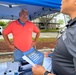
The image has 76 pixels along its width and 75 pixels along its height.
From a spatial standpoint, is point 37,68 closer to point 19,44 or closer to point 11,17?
point 19,44

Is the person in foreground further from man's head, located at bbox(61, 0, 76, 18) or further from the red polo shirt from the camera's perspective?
the red polo shirt

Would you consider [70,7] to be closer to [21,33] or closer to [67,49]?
[67,49]

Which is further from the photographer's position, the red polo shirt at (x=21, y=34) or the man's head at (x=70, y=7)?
the red polo shirt at (x=21, y=34)

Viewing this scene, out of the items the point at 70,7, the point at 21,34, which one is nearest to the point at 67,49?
the point at 70,7

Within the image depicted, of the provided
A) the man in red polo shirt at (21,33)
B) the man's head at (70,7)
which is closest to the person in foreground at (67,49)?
the man's head at (70,7)

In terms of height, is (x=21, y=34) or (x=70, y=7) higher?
(x=70, y=7)

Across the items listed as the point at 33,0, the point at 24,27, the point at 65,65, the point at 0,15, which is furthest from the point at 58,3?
the point at 0,15

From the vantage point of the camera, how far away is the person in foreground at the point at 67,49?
3.92 feet

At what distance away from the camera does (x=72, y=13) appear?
1386 mm

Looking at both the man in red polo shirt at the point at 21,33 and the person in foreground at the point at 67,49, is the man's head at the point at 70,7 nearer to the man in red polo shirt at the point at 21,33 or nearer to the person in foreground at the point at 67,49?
the person in foreground at the point at 67,49

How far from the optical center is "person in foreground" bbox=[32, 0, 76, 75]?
119 centimetres

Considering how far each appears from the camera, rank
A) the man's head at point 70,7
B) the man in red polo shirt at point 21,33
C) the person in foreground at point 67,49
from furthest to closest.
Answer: the man in red polo shirt at point 21,33 → the man's head at point 70,7 → the person in foreground at point 67,49

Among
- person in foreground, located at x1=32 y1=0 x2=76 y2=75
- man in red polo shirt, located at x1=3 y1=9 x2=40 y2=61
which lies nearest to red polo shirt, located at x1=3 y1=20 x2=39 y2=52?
man in red polo shirt, located at x1=3 y1=9 x2=40 y2=61

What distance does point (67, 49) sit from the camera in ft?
4.00
